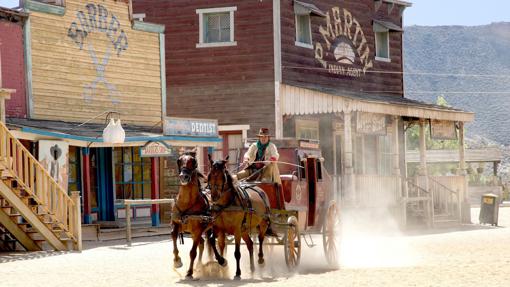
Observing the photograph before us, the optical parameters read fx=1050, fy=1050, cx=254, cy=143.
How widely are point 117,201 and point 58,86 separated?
140 inches

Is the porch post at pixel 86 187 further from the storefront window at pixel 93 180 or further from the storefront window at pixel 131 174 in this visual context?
the storefront window at pixel 131 174

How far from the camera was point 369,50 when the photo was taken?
117 feet

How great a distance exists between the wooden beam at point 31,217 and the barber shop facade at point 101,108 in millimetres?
2080

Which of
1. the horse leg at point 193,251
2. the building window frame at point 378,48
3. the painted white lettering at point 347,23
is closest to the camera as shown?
the horse leg at point 193,251

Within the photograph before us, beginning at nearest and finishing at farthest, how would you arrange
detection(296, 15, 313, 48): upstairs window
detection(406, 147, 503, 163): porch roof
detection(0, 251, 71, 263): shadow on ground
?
1. detection(0, 251, 71, 263): shadow on ground
2. detection(296, 15, 313, 48): upstairs window
3. detection(406, 147, 503, 163): porch roof

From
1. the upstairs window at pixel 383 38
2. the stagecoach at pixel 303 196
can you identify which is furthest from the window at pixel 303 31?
the stagecoach at pixel 303 196

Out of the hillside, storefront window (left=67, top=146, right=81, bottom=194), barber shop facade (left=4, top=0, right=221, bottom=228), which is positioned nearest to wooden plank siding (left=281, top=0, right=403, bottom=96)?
barber shop facade (left=4, top=0, right=221, bottom=228)

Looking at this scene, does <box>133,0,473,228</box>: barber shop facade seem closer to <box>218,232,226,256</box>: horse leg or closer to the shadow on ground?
the shadow on ground

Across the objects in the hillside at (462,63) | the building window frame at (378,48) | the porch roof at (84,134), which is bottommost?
the porch roof at (84,134)

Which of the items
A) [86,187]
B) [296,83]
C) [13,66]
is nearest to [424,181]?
[296,83]

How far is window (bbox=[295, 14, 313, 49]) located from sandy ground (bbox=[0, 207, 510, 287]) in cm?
910

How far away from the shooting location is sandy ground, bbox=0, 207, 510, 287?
15.1 meters

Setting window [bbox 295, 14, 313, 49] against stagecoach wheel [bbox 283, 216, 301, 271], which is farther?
window [bbox 295, 14, 313, 49]

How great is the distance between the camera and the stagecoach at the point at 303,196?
16766mm
